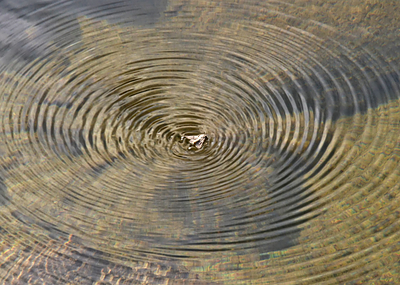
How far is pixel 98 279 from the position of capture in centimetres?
68

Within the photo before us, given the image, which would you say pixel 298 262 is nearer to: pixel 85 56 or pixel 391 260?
pixel 391 260

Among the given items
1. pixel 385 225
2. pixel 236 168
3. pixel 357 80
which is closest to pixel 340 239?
pixel 385 225

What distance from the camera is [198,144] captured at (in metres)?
0.90

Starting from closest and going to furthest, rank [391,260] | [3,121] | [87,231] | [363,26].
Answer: [391,260] < [87,231] < [3,121] < [363,26]

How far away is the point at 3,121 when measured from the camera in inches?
34.7

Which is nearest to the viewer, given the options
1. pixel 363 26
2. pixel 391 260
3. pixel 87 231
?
pixel 391 260

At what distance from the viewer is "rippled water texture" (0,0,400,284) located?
0.69 m

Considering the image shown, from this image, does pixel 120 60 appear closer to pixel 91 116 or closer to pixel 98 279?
pixel 91 116

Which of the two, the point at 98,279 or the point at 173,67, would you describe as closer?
the point at 98,279

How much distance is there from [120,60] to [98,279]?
53cm

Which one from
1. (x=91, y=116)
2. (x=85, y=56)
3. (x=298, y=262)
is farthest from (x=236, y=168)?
(x=85, y=56)

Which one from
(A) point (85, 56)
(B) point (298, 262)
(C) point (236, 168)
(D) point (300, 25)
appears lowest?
(B) point (298, 262)

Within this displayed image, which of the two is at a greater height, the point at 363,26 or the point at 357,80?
the point at 363,26

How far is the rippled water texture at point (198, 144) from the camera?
689 mm
